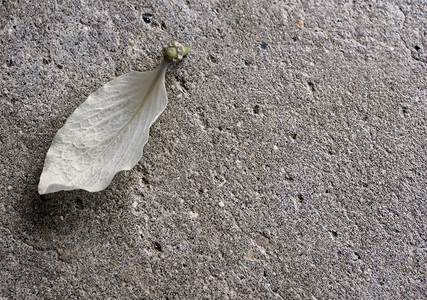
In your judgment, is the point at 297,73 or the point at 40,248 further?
the point at 297,73

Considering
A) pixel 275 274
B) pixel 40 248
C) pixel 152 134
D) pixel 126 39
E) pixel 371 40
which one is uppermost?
pixel 371 40

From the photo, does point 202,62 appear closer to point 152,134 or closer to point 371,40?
point 152,134

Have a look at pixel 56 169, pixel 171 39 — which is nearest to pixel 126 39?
pixel 171 39

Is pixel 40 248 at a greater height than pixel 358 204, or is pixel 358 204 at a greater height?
pixel 358 204
